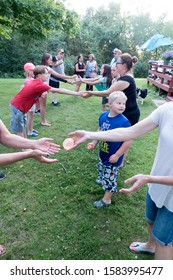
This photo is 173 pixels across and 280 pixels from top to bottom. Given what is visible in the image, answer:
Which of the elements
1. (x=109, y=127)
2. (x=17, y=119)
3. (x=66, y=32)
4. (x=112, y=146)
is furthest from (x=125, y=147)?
(x=66, y=32)

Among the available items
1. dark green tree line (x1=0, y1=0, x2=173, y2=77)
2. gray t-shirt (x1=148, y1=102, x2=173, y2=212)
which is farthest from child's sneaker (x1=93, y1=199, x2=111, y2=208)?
dark green tree line (x1=0, y1=0, x2=173, y2=77)

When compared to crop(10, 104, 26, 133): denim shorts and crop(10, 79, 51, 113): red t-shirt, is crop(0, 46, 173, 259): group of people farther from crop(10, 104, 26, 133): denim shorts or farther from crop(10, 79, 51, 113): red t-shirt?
crop(10, 104, 26, 133): denim shorts

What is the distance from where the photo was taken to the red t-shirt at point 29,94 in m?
4.50

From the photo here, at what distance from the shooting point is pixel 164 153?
1901mm

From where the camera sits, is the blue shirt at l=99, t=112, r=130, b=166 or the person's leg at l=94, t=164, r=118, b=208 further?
the person's leg at l=94, t=164, r=118, b=208

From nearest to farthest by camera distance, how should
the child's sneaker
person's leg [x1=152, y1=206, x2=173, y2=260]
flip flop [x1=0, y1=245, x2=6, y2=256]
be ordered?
person's leg [x1=152, y1=206, x2=173, y2=260], flip flop [x1=0, y1=245, x2=6, y2=256], the child's sneaker

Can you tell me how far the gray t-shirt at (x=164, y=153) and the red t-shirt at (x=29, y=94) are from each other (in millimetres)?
2978

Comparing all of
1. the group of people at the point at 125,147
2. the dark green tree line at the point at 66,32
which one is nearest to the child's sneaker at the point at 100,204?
the group of people at the point at 125,147

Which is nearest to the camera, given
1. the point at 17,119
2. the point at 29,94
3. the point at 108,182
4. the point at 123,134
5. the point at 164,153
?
the point at 164,153

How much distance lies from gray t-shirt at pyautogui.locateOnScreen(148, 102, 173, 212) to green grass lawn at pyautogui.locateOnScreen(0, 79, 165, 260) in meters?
1.15

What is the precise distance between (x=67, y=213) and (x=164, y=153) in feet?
6.31

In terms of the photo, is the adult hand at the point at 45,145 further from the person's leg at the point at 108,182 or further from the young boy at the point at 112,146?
the person's leg at the point at 108,182

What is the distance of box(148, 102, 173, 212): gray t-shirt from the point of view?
1861mm

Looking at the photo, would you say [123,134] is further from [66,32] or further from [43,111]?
[66,32]
